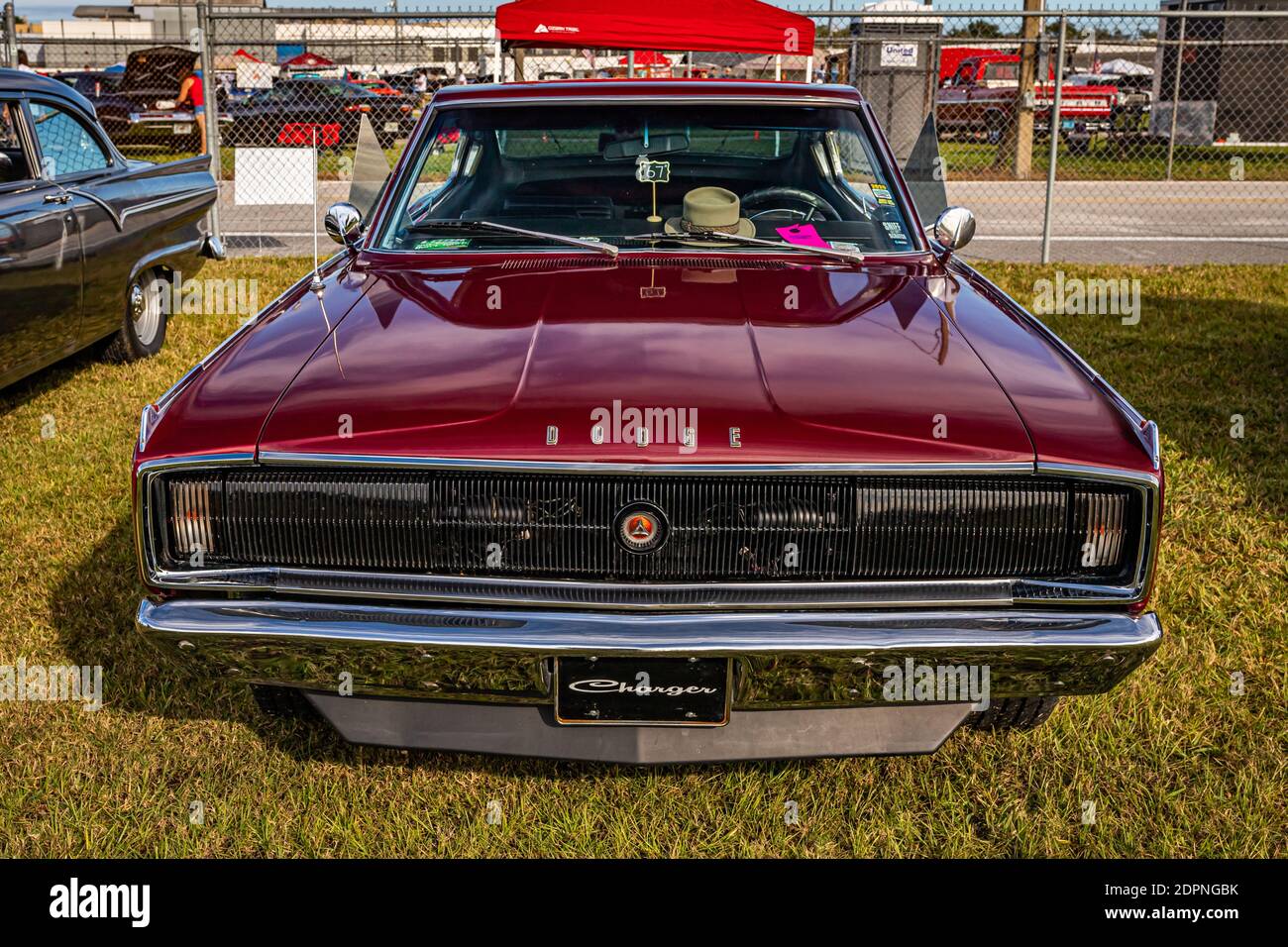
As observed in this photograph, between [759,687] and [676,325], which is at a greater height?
[676,325]

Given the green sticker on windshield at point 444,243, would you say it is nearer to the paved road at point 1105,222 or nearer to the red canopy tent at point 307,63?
the paved road at point 1105,222

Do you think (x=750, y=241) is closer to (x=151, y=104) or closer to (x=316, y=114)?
(x=316, y=114)

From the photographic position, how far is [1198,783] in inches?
112

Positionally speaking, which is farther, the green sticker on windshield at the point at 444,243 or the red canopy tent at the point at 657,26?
the red canopy tent at the point at 657,26

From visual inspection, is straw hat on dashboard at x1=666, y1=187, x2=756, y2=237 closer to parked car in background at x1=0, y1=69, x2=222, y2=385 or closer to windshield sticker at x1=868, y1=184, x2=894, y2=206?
windshield sticker at x1=868, y1=184, x2=894, y2=206

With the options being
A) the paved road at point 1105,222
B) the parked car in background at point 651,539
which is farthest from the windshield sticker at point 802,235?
the paved road at point 1105,222

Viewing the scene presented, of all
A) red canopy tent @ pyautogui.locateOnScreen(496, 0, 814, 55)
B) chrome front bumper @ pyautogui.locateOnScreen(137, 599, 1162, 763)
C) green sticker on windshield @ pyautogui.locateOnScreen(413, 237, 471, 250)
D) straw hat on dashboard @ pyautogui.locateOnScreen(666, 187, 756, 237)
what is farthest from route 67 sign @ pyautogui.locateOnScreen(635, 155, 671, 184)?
red canopy tent @ pyautogui.locateOnScreen(496, 0, 814, 55)

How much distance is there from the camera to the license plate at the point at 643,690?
225 centimetres

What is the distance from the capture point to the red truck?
17.0m

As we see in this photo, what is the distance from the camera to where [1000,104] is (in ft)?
52.0
